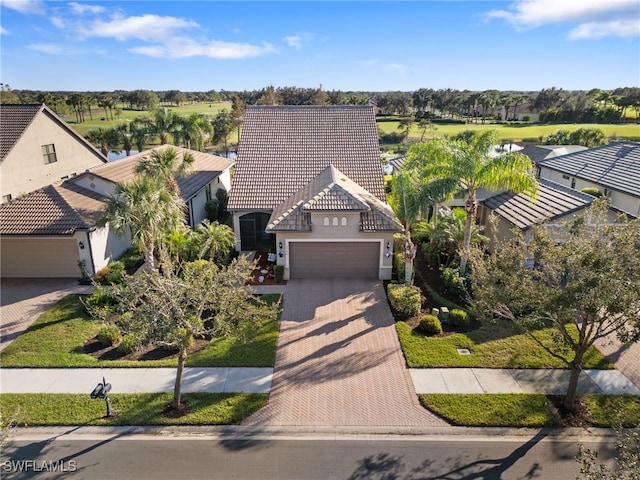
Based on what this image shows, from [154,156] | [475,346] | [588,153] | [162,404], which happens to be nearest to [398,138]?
[588,153]

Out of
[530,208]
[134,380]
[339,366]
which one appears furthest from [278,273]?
[530,208]

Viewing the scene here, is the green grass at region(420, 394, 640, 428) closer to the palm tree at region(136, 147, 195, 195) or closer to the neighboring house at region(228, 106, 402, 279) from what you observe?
the neighboring house at region(228, 106, 402, 279)

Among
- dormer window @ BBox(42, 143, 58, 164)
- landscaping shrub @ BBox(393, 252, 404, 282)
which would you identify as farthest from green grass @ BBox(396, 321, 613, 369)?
dormer window @ BBox(42, 143, 58, 164)

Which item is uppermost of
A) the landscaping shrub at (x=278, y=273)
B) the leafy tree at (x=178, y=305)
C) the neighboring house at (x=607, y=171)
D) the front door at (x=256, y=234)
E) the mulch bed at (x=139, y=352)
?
the neighboring house at (x=607, y=171)

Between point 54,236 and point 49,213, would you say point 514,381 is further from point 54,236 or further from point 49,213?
point 49,213

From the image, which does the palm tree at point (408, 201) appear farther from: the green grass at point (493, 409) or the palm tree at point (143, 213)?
the palm tree at point (143, 213)

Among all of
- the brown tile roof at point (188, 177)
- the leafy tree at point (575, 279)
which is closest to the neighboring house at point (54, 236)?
the brown tile roof at point (188, 177)
